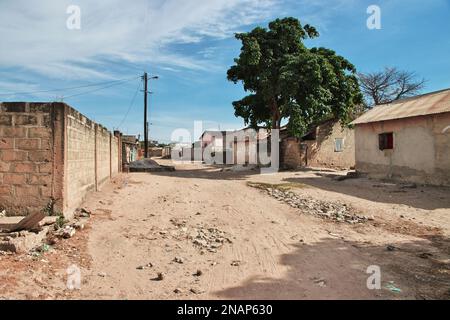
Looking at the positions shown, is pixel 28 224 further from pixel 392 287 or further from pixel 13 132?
pixel 392 287

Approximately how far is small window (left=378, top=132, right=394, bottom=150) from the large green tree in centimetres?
429

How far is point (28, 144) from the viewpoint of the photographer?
631cm

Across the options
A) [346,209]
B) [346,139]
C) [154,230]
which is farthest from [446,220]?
[346,139]

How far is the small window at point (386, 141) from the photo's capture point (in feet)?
49.3

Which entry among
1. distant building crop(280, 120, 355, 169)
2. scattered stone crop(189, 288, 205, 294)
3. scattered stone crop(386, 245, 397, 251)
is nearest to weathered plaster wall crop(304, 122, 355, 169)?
distant building crop(280, 120, 355, 169)

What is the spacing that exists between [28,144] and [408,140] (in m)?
13.4

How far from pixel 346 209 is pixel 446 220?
2.19 metres

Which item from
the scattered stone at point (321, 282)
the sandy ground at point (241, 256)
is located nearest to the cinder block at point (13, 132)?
the sandy ground at point (241, 256)

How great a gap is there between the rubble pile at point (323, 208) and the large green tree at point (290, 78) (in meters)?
8.61

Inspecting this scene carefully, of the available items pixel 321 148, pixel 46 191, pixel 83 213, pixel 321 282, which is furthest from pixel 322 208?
pixel 321 148

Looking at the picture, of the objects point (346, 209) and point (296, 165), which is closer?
point (346, 209)

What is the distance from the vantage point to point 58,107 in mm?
6418

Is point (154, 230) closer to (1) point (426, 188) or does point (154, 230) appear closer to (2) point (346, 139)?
(1) point (426, 188)
